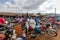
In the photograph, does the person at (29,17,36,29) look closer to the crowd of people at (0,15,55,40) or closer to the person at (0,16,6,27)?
the crowd of people at (0,15,55,40)

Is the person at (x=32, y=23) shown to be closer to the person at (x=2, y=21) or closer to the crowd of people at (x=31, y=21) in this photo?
the crowd of people at (x=31, y=21)

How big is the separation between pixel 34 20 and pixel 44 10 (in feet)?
0.67

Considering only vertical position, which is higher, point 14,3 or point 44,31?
point 14,3

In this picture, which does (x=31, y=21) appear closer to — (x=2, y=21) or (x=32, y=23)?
(x=32, y=23)

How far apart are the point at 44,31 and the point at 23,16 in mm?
366

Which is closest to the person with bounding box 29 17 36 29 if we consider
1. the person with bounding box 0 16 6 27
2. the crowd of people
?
the crowd of people

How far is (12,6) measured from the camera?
1671mm

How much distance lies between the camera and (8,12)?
165cm

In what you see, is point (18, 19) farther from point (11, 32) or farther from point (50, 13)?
point (50, 13)

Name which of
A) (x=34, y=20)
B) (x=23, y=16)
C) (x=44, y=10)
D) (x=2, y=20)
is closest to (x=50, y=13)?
(x=44, y=10)

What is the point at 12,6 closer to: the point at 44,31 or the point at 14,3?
the point at 14,3

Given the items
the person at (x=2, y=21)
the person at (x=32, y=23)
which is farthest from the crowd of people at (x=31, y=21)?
the person at (x=2, y=21)

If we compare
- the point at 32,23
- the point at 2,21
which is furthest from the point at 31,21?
the point at 2,21

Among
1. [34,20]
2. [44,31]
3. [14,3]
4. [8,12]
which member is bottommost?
[44,31]
